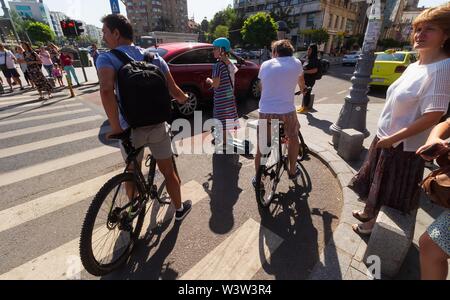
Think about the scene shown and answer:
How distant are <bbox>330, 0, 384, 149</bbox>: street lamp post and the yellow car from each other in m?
6.08

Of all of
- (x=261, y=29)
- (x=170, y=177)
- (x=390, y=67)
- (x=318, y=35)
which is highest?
(x=261, y=29)

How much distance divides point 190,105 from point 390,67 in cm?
796

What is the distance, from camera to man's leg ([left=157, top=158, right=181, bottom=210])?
2404 millimetres

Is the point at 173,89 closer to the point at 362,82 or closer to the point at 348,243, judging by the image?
the point at 348,243

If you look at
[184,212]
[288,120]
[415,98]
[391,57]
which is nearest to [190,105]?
[288,120]

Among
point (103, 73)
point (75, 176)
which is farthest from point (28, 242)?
point (103, 73)

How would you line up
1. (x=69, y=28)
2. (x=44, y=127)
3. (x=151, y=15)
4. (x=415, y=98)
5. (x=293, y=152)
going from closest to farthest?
(x=415, y=98) → (x=293, y=152) → (x=44, y=127) → (x=69, y=28) → (x=151, y=15)

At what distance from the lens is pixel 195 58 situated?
6.19 metres

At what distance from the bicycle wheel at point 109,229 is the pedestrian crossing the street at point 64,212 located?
0.68 feet

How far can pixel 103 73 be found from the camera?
178cm

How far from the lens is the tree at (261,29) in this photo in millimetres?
34312

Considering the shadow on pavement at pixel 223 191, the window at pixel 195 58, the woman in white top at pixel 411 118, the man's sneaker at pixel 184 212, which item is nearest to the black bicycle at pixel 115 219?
the man's sneaker at pixel 184 212

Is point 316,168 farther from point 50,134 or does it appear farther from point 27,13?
point 27,13

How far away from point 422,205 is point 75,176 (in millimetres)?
4901
